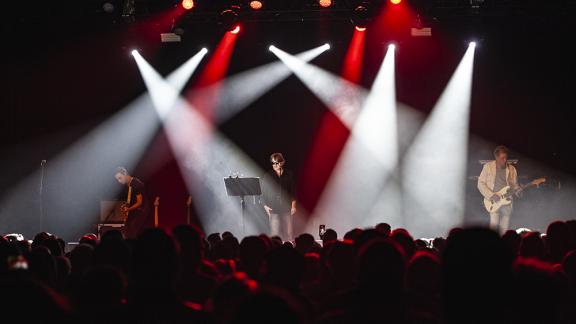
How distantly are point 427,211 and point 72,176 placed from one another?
8374mm

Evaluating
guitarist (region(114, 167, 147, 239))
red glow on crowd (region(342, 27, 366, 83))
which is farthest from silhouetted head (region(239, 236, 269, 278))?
red glow on crowd (region(342, 27, 366, 83))

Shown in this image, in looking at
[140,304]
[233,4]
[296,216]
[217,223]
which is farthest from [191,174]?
[140,304]

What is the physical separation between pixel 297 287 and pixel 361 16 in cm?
1032

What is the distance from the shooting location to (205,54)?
52.9 ft

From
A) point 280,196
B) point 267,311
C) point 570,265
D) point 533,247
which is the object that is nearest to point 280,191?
point 280,196

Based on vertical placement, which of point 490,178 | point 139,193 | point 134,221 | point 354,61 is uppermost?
point 354,61

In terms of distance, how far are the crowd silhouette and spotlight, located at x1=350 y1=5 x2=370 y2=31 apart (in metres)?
9.45

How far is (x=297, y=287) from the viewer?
13.4ft

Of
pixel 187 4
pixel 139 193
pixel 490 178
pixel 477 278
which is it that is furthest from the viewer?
pixel 490 178

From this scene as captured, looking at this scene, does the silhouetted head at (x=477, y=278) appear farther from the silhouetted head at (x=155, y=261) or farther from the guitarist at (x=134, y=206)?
the guitarist at (x=134, y=206)

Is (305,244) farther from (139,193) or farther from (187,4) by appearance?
(187,4)

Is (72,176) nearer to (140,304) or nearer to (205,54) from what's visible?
(205,54)

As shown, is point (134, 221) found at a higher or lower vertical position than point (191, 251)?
higher

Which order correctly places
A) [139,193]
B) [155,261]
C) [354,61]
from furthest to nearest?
1. [354,61]
2. [139,193]
3. [155,261]
